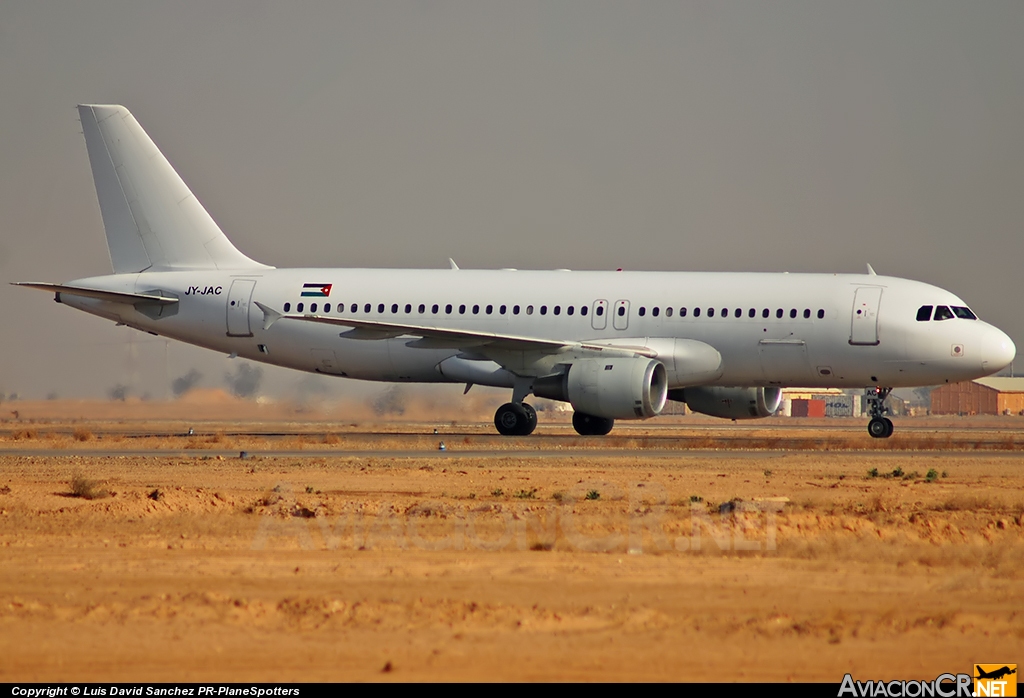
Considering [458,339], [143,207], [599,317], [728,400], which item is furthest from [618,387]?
[143,207]

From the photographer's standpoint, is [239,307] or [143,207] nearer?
Result: [239,307]

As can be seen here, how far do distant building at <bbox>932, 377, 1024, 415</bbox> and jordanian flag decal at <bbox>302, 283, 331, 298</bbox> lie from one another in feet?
258

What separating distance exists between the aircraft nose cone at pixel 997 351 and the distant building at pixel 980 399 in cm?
7545

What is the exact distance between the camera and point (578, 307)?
112ft

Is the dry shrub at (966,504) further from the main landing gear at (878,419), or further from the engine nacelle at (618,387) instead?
the main landing gear at (878,419)

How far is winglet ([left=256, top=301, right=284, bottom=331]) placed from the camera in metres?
33.6

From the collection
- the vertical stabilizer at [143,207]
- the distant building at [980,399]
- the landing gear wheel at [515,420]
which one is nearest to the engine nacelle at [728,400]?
the landing gear wheel at [515,420]

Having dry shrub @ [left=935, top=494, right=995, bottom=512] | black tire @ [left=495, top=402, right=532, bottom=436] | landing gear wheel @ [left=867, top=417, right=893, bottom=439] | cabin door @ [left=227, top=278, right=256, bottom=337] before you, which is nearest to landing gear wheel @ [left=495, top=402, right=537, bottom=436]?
black tire @ [left=495, top=402, right=532, bottom=436]

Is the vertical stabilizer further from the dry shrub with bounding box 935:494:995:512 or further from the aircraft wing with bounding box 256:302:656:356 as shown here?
the dry shrub with bounding box 935:494:995:512

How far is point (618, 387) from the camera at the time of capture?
30875 millimetres

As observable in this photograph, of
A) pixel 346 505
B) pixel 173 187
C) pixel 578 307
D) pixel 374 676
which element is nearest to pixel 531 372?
pixel 578 307

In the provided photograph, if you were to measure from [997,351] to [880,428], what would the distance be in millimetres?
3688

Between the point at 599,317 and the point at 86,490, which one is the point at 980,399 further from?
the point at 86,490

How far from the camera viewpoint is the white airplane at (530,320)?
31.9 metres
